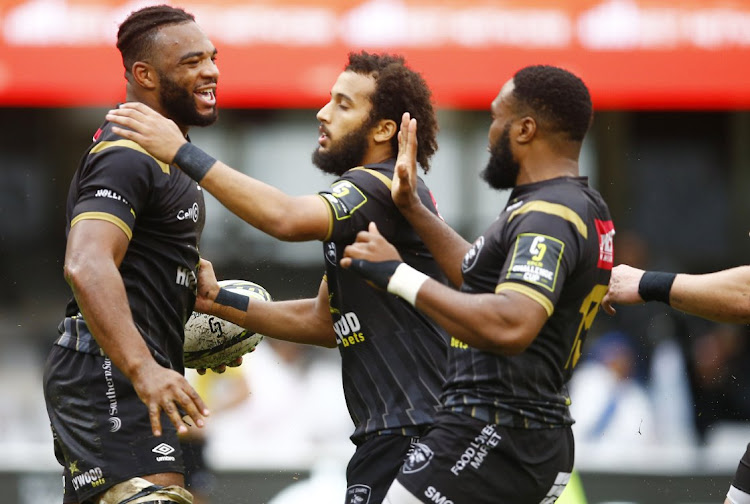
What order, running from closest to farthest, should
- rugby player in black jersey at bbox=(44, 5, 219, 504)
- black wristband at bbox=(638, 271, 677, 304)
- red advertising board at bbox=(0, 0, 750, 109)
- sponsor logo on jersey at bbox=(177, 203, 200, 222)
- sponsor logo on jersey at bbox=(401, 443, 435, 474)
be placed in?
sponsor logo on jersey at bbox=(401, 443, 435, 474)
rugby player in black jersey at bbox=(44, 5, 219, 504)
sponsor logo on jersey at bbox=(177, 203, 200, 222)
black wristband at bbox=(638, 271, 677, 304)
red advertising board at bbox=(0, 0, 750, 109)

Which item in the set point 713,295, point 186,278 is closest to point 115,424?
point 186,278

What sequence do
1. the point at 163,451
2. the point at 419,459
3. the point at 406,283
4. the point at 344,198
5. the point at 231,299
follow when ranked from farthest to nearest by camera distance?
1. the point at 231,299
2. the point at 344,198
3. the point at 163,451
4. the point at 419,459
5. the point at 406,283

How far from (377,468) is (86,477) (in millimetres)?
1144

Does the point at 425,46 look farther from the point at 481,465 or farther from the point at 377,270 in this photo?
the point at 481,465

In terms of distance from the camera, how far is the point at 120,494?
4.63m

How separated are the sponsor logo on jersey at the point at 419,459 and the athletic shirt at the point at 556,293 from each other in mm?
182

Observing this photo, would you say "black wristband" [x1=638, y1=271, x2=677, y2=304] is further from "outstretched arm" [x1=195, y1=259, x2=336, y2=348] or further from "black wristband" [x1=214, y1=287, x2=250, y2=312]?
"black wristband" [x1=214, y1=287, x2=250, y2=312]

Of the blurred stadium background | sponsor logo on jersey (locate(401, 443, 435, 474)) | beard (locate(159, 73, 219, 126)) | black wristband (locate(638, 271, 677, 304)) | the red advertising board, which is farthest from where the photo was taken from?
the red advertising board

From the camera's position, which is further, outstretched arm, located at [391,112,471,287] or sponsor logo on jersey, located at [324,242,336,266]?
sponsor logo on jersey, located at [324,242,336,266]

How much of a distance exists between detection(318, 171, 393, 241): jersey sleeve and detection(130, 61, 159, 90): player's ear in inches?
37.4

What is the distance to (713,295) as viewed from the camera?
5.49 m

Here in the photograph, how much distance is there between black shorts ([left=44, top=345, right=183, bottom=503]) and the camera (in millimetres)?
4676

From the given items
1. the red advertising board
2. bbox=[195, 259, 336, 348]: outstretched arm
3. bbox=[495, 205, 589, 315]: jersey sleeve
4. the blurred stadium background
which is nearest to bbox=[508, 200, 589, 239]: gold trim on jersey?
bbox=[495, 205, 589, 315]: jersey sleeve

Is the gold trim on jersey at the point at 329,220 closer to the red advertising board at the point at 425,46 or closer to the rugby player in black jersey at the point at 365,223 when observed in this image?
the rugby player in black jersey at the point at 365,223
